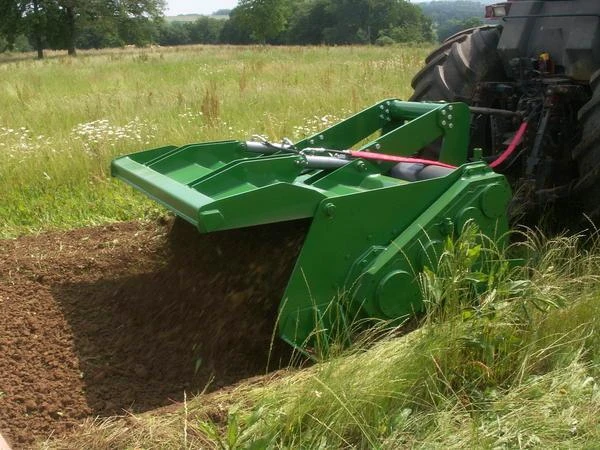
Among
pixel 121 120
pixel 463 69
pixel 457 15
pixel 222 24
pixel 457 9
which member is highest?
pixel 222 24

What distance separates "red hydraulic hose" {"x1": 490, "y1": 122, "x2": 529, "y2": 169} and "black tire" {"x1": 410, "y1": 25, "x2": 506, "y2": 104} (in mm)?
581

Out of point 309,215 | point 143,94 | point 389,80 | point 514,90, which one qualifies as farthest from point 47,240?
point 389,80

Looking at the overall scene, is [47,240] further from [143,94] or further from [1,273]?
[143,94]

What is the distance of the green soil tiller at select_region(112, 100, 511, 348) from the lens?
3145 millimetres

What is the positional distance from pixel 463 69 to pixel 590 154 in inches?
43.2

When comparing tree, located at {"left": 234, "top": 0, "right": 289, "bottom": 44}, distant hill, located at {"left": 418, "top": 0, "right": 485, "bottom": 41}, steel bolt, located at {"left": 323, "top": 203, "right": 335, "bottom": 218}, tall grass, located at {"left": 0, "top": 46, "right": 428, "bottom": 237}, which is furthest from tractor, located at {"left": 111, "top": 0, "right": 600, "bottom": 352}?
tree, located at {"left": 234, "top": 0, "right": 289, "bottom": 44}

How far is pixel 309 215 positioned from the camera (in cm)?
319

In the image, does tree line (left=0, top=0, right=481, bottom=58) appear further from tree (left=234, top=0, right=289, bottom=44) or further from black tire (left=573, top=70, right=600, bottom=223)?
black tire (left=573, top=70, right=600, bottom=223)

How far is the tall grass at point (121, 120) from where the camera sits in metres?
6.07

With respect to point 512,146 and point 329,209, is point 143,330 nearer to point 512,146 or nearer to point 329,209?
point 329,209

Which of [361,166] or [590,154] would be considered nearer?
[361,166]

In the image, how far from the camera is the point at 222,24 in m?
87.9

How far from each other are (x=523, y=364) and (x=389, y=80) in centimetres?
952

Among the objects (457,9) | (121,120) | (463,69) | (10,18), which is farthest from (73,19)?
(463,69)
